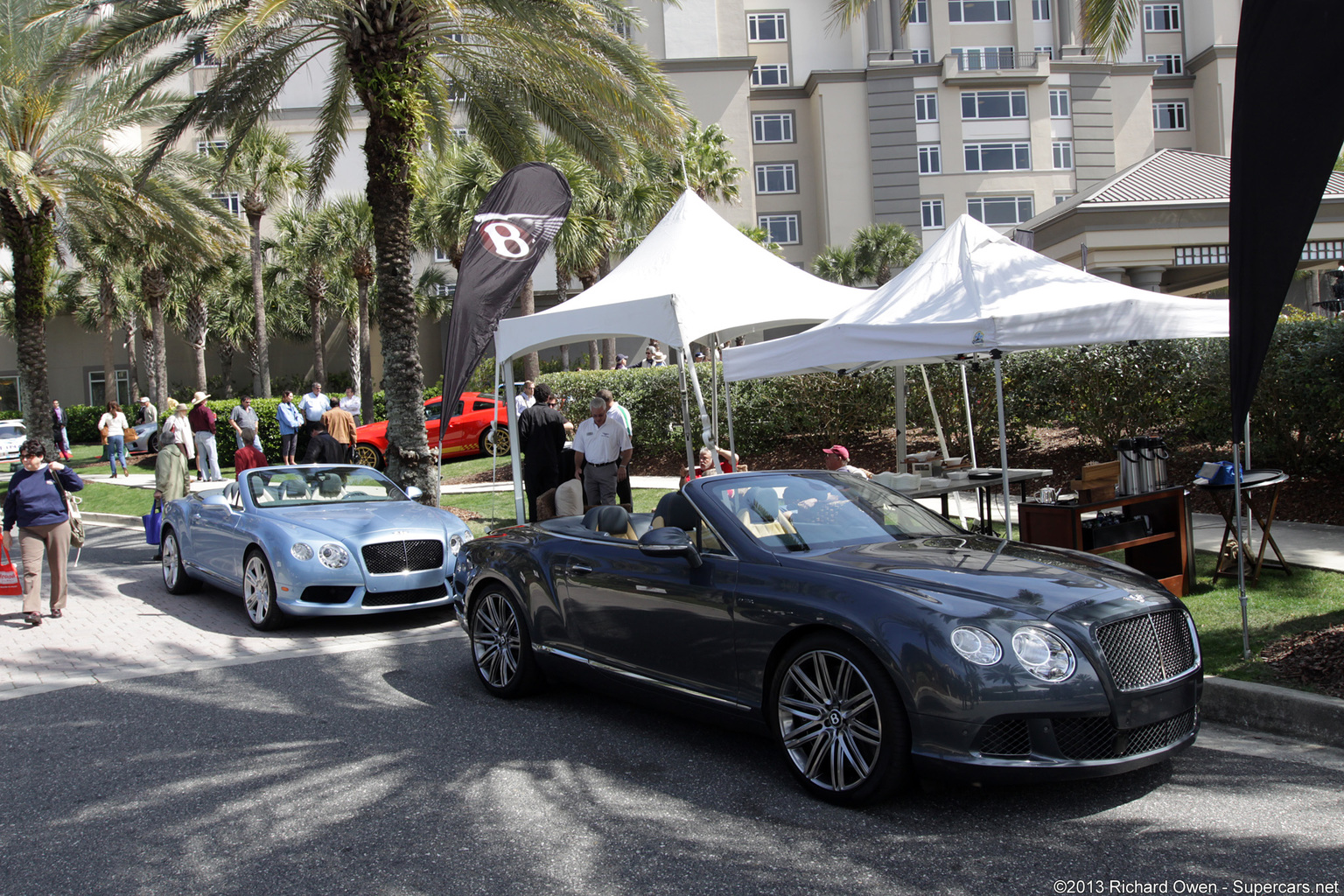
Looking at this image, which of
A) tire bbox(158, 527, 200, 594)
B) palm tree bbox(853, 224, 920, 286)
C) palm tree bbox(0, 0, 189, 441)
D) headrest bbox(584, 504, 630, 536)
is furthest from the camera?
palm tree bbox(853, 224, 920, 286)

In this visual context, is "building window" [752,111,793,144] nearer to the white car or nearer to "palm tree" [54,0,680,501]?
the white car

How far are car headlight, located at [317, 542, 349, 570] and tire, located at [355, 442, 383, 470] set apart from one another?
12.7m

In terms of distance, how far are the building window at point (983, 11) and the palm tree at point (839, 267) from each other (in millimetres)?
12911

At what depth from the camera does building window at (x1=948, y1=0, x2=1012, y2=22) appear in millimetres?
43750

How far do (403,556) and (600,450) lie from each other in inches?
113

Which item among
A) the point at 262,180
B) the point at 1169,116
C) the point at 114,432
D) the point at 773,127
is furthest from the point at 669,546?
the point at 1169,116

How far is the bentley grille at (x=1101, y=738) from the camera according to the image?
3.82m

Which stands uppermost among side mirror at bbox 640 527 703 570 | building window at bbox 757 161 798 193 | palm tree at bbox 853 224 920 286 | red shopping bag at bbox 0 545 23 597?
building window at bbox 757 161 798 193

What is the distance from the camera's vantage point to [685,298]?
927 centimetres

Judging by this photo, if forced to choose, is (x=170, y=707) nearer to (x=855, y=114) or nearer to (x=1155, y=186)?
(x=1155, y=186)

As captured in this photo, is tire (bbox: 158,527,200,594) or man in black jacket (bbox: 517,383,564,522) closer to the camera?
tire (bbox: 158,527,200,594)

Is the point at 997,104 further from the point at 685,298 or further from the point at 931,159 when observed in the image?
the point at 685,298

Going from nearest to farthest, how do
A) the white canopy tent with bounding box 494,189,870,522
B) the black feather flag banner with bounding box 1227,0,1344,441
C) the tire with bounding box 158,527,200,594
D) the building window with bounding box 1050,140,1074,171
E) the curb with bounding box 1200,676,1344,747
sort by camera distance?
the black feather flag banner with bounding box 1227,0,1344,441, the curb with bounding box 1200,676,1344,747, the white canopy tent with bounding box 494,189,870,522, the tire with bounding box 158,527,200,594, the building window with bounding box 1050,140,1074,171

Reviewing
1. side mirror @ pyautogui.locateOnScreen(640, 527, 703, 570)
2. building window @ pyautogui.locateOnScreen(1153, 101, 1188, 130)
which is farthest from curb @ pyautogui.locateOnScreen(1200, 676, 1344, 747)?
building window @ pyautogui.locateOnScreen(1153, 101, 1188, 130)
